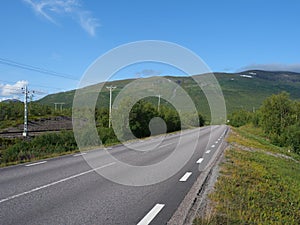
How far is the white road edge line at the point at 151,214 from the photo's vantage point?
5052 mm

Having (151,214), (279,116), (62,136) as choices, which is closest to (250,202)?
(151,214)

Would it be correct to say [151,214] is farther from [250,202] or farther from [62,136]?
[62,136]

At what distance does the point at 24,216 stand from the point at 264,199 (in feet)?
16.6

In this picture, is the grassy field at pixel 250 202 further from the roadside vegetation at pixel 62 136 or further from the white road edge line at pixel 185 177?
the roadside vegetation at pixel 62 136

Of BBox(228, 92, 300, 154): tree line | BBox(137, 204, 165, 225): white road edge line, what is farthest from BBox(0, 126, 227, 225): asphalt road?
BBox(228, 92, 300, 154): tree line

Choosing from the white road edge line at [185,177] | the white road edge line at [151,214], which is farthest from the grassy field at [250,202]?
the white road edge line at [185,177]

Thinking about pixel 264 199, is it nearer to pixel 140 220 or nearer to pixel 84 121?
pixel 140 220

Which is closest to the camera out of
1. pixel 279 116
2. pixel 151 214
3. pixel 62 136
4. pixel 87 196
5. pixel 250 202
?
pixel 151 214

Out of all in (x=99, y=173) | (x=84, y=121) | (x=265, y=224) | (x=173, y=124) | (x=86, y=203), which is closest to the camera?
(x=265, y=224)

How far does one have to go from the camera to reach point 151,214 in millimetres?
5477

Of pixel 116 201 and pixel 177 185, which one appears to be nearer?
pixel 116 201

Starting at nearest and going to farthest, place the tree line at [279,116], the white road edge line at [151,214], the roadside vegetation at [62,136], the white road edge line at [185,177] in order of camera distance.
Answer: the white road edge line at [151,214] → the white road edge line at [185,177] → the roadside vegetation at [62,136] → the tree line at [279,116]

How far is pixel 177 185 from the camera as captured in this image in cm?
815

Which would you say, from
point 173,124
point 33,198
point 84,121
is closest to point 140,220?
point 33,198
